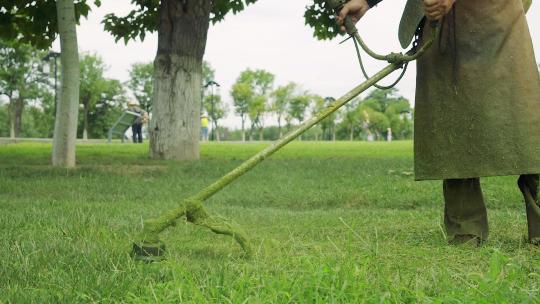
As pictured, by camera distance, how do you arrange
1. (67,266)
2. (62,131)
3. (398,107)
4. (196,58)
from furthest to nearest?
(398,107) < (196,58) < (62,131) < (67,266)

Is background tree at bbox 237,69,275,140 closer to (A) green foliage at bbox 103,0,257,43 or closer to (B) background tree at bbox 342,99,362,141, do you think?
(B) background tree at bbox 342,99,362,141

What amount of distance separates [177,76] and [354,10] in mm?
9686

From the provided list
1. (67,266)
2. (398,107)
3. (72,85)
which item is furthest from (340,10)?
(398,107)

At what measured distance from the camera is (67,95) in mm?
10953

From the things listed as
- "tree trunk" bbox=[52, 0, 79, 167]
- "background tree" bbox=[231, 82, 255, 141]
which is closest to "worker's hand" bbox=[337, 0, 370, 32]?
"tree trunk" bbox=[52, 0, 79, 167]

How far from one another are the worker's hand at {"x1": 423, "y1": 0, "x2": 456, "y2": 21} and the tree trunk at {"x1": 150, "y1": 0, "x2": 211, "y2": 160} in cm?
1022

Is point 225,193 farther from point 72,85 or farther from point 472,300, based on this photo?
point 472,300

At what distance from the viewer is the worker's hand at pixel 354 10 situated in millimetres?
4500

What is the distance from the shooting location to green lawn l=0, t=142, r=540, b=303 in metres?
2.63

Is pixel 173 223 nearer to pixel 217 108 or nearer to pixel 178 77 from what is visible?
pixel 178 77

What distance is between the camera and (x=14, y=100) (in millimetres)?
54625

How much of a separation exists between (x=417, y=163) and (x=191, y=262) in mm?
1783

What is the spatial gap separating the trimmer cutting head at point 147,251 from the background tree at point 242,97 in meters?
72.9

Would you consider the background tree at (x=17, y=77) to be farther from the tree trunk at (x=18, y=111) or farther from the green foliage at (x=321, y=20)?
the green foliage at (x=321, y=20)
